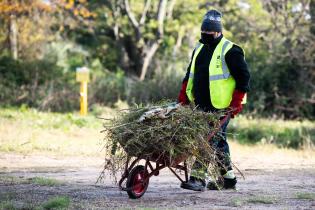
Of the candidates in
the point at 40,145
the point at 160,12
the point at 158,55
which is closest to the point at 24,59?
the point at 160,12

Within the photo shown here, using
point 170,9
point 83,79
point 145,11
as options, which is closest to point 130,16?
point 145,11

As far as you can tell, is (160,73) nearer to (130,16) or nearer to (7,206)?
(130,16)

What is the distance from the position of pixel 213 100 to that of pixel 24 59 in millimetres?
21291

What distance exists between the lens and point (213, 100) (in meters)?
9.86

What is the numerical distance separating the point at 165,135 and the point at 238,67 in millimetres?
1666

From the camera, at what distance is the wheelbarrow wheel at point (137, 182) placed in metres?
9.18

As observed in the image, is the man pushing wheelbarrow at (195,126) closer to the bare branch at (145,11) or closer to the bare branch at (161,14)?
the bare branch at (161,14)

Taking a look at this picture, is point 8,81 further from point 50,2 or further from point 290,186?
point 290,186

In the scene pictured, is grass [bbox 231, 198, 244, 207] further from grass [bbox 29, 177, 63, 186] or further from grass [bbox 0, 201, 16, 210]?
grass [bbox 29, 177, 63, 186]

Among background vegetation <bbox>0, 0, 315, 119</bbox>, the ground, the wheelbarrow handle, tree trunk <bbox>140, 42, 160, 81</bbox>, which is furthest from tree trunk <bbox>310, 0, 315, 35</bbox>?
the wheelbarrow handle

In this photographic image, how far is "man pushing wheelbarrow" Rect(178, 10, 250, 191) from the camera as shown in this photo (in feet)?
32.2

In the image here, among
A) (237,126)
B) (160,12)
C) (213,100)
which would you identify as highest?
(160,12)

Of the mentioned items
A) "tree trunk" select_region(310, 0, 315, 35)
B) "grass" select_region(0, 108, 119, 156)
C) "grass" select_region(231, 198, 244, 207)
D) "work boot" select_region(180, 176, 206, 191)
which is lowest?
"grass" select_region(0, 108, 119, 156)

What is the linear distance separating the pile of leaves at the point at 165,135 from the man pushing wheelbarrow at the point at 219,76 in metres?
0.60
